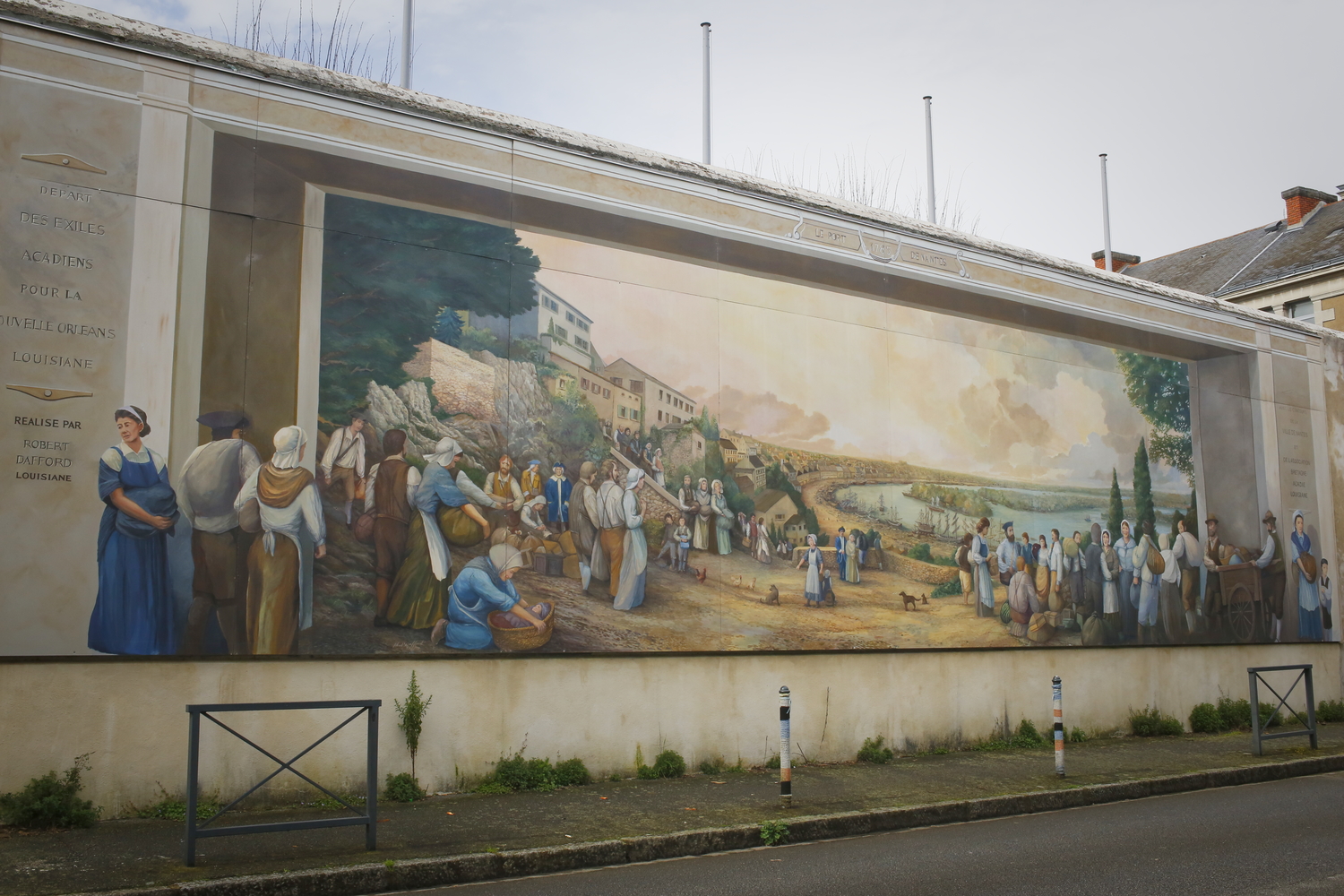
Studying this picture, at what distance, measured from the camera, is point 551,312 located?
421 inches

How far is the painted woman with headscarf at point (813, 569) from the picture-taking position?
39.3 feet

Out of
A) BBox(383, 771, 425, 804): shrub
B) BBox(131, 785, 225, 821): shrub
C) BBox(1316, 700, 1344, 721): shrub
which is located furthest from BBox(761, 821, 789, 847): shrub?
BBox(1316, 700, 1344, 721): shrub

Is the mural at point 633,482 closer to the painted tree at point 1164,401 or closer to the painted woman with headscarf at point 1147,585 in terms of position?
the painted woman with headscarf at point 1147,585

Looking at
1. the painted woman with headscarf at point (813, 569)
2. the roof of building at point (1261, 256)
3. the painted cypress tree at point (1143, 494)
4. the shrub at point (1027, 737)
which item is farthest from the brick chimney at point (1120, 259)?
the painted woman with headscarf at point (813, 569)

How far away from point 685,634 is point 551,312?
3686 mm

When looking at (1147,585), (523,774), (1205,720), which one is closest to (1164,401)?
(1147,585)

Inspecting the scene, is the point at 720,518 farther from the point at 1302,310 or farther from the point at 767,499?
the point at 1302,310

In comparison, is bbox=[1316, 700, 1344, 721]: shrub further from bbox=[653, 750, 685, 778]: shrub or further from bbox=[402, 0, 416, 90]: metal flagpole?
bbox=[402, 0, 416, 90]: metal flagpole

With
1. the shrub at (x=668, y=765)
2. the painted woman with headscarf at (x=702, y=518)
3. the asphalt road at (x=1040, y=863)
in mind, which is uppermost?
the painted woman with headscarf at (x=702, y=518)

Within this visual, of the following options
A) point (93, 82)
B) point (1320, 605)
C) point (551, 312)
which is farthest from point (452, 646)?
point (1320, 605)

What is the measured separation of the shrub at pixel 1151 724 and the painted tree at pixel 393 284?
10.5 metres

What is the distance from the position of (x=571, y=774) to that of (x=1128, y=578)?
920cm

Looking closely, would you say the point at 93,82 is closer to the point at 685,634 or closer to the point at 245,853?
the point at 245,853

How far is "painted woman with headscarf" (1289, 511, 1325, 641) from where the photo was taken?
1689 centimetres
